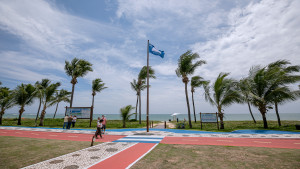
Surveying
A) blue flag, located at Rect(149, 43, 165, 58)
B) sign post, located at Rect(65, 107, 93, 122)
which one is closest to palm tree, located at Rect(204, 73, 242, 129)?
blue flag, located at Rect(149, 43, 165, 58)

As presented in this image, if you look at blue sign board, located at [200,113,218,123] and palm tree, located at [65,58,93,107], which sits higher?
palm tree, located at [65,58,93,107]

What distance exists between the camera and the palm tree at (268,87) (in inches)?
552

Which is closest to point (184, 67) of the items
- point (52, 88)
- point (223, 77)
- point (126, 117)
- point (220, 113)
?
point (223, 77)

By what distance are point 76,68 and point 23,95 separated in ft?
30.2

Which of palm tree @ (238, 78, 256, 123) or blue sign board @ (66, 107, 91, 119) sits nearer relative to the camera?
palm tree @ (238, 78, 256, 123)

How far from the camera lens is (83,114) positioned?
723 inches

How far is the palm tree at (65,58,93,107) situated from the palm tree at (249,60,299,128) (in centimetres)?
2468

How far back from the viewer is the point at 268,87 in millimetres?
14898

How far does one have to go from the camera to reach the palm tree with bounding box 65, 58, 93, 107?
23156 mm

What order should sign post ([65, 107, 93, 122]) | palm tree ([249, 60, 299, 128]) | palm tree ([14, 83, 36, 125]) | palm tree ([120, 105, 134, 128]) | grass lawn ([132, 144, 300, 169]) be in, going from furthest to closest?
palm tree ([14, 83, 36, 125])
sign post ([65, 107, 93, 122])
palm tree ([120, 105, 134, 128])
palm tree ([249, 60, 299, 128])
grass lawn ([132, 144, 300, 169])

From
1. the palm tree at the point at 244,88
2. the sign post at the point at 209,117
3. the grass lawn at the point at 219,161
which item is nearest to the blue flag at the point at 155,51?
the sign post at the point at 209,117

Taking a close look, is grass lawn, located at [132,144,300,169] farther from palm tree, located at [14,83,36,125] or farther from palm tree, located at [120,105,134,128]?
palm tree, located at [14,83,36,125]

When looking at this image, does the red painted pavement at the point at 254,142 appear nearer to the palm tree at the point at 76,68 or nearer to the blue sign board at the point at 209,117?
the blue sign board at the point at 209,117

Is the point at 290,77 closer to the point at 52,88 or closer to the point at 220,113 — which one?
the point at 220,113
